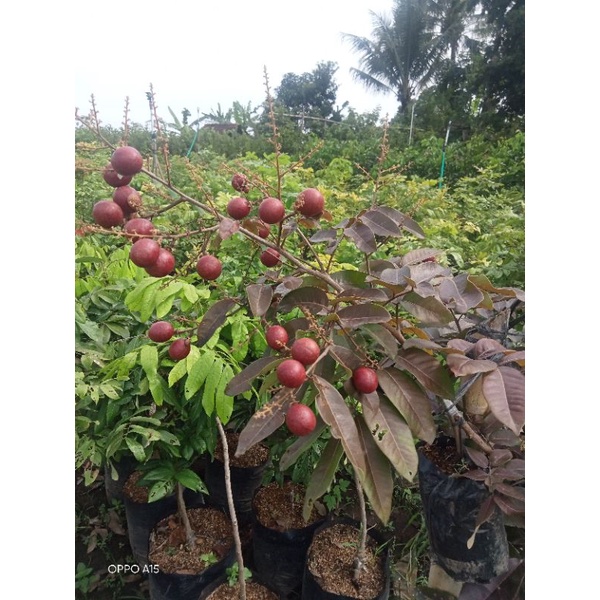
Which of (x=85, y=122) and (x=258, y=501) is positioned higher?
(x=85, y=122)

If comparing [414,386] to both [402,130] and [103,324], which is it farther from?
[402,130]

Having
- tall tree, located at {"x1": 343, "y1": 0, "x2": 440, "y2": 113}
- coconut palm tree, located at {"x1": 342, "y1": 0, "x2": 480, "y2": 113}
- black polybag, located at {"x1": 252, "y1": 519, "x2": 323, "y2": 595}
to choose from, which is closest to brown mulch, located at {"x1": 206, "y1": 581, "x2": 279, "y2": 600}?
black polybag, located at {"x1": 252, "y1": 519, "x2": 323, "y2": 595}

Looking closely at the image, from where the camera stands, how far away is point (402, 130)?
464cm

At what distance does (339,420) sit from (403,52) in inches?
105

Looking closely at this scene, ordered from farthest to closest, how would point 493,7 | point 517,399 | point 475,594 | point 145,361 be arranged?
1. point 493,7
2. point 145,361
3. point 475,594
4. point 517,399

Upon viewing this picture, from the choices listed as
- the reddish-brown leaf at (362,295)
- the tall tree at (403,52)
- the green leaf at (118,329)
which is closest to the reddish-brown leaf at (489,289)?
the reddish-brown leaf at (362,295)

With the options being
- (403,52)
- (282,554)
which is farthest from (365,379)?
(403,52)

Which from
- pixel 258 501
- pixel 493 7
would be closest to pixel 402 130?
pixel 493 7

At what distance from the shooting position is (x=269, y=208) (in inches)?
21.6

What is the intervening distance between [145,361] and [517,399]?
651 mm

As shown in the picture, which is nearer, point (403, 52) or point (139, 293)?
point (139, 293)

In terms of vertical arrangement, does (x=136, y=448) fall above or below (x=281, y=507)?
above

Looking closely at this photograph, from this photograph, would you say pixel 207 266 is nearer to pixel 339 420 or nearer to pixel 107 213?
pixel 107 213

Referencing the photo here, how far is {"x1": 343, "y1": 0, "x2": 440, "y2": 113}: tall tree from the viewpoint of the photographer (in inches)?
66.7
